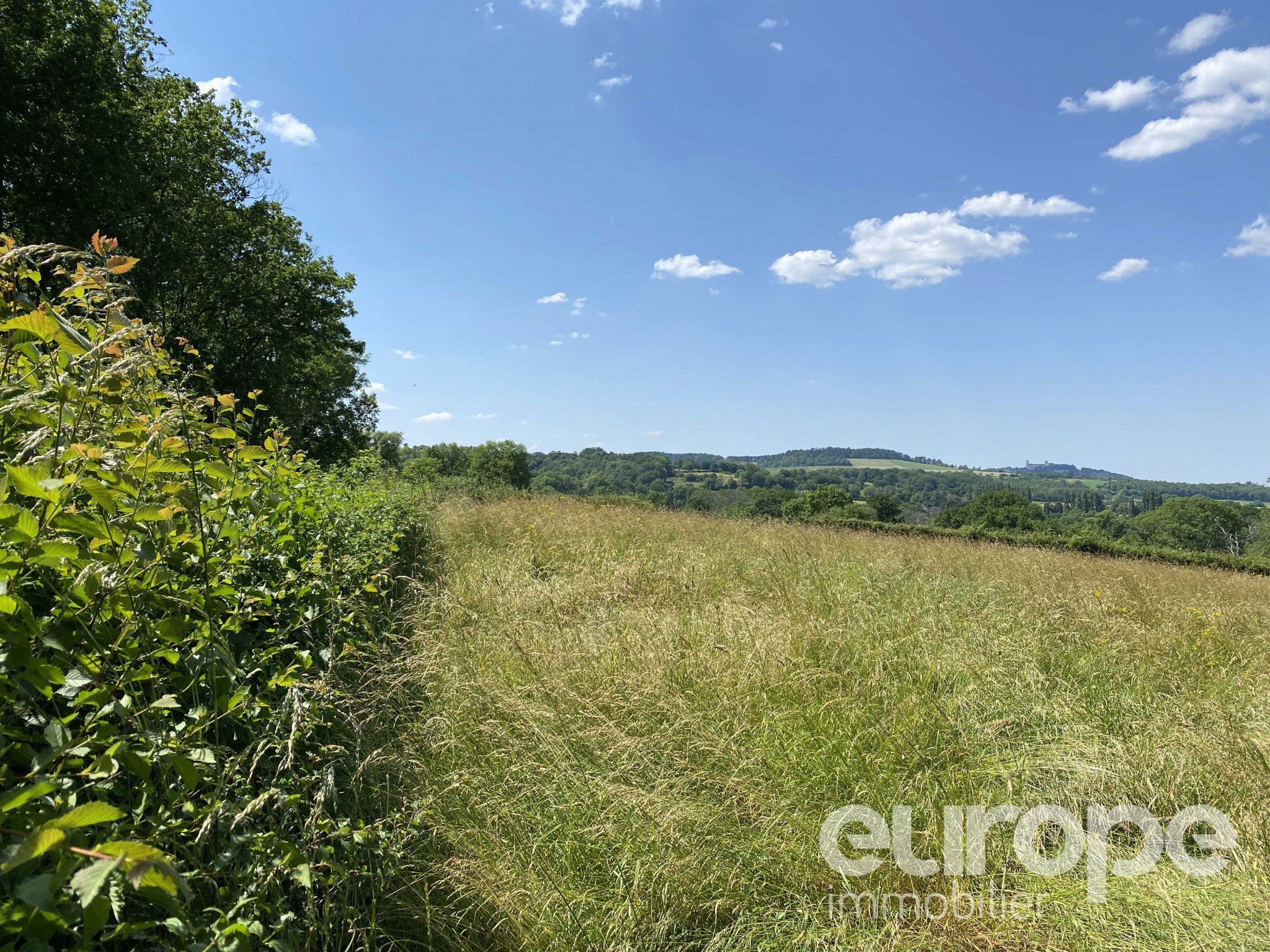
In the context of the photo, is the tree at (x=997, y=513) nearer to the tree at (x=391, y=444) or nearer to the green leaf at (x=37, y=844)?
the green leaf at (x=37, y=844)

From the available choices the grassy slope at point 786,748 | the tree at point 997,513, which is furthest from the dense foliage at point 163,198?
the tree at point 997,513

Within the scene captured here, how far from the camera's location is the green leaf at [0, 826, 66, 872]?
2.04 feet

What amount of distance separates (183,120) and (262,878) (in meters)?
20.7

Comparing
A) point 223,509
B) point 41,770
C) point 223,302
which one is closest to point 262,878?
point 41,770

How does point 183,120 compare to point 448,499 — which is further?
point 183,120

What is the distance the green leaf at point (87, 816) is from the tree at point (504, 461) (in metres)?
53.4

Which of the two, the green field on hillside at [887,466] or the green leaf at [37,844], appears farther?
the green field on hillside at [887,466]

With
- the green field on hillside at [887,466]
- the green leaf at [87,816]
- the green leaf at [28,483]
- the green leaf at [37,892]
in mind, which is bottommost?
the green leaf at [37,892]

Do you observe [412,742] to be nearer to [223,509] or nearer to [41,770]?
[223,509]

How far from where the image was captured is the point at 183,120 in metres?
15.5

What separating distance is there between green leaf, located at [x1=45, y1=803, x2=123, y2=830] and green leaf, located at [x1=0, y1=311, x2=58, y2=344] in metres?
0.83

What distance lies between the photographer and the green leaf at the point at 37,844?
62 cm

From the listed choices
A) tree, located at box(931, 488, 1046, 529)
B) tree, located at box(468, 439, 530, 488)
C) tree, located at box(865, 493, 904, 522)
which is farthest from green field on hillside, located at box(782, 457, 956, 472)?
tree, located at box(865, 493, 904, 522)

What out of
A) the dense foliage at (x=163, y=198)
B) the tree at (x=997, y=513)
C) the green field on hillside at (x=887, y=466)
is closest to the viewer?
the dense foliage at (x=163, y=198)
